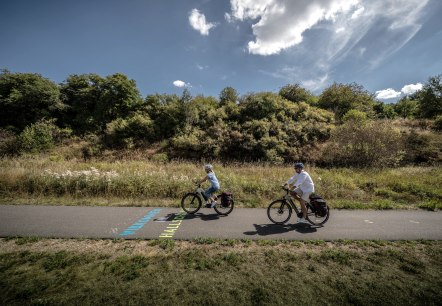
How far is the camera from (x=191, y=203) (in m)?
7.44

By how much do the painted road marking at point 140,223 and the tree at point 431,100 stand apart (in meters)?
40.9

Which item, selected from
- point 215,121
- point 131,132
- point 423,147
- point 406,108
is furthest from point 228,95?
point 406,108

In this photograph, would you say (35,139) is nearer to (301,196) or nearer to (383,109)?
(301,196)

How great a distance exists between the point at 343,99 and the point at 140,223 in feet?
107

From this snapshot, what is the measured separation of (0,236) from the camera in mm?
5254

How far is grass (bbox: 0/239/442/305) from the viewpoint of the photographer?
10.7ft

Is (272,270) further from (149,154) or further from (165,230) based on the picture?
(149,154)

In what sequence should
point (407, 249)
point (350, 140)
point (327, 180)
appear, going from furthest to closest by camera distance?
point (350, 140), point (327, 180), point (407, 249)

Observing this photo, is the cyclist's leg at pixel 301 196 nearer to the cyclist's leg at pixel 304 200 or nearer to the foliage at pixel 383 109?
the cyclist's leg at pixel 304 200

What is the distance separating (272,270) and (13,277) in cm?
474

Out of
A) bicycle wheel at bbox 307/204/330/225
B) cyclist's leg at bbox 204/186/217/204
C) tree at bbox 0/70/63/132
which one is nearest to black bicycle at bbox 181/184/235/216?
cyclist's leg at bbox 204/186/217/204

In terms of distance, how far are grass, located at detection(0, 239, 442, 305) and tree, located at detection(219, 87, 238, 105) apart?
2473 centimetres

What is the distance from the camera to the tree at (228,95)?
28.1 m

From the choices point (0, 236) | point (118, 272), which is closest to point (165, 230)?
point (118, 272)
